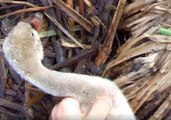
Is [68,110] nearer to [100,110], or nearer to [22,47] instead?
[100,110]

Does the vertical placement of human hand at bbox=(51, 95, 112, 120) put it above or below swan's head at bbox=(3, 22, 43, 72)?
below

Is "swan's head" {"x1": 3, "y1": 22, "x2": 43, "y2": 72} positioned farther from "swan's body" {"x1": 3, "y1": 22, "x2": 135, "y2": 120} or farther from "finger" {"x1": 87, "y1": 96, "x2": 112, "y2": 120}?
"finger" {"x1": 87, "y1": 96, "x2": 112, "y2": 120}

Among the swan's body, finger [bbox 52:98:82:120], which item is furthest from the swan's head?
finger [bbox 52:98:82:120]

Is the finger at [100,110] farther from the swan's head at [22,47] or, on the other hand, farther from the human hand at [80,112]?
the swan's head at [22,47]

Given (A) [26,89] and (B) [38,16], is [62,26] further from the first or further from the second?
(A) [26,89]

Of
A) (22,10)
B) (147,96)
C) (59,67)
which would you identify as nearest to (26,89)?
(59,67)

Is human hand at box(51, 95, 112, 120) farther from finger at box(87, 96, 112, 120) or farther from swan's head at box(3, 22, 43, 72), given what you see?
swan's head at box(3, 22, 43, 72)
